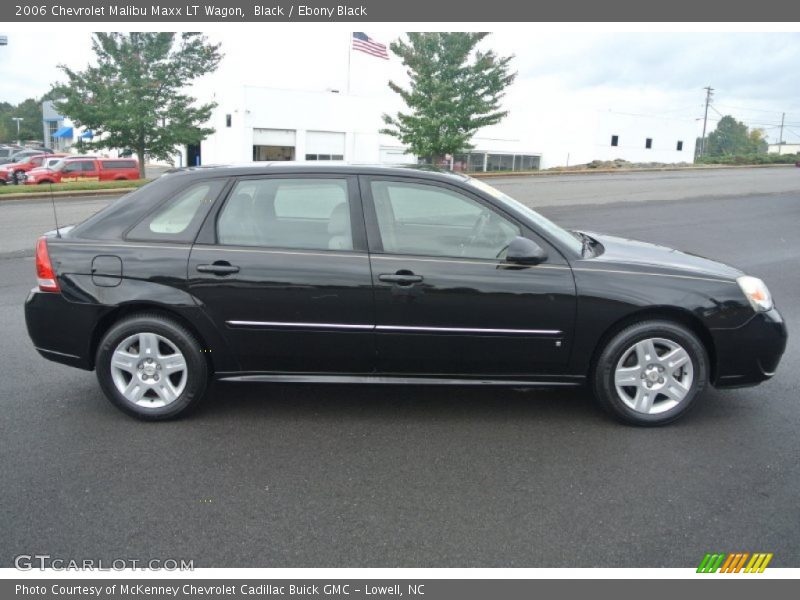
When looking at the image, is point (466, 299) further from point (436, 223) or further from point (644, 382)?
point (644, 382)

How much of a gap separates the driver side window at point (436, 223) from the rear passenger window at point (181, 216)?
1.08 m

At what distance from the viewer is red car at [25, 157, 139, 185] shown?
29906 millimetres

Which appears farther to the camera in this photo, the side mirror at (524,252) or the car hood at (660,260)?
the car hood at (660,260)

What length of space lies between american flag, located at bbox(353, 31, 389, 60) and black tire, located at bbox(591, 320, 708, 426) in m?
34.1

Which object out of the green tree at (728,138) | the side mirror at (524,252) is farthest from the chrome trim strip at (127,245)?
the green tree at (728,138)

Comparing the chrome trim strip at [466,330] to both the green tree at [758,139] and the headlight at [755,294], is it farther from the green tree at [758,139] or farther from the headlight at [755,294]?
the green tree at [758,139]

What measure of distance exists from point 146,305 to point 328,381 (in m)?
1.25

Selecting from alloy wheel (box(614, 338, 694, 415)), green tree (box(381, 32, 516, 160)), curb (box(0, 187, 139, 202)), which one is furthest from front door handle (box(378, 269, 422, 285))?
green tree (box(381, 32, 516, 160))

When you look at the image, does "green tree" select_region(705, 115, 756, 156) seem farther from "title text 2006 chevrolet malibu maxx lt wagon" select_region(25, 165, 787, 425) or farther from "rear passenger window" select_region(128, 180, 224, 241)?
"rear passenger window" select_region(128, 180, 224, 241)

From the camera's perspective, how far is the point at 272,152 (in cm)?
4356

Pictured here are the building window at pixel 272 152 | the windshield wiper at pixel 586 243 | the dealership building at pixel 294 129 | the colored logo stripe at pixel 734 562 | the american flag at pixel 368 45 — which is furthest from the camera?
the building window at pixel 272 152

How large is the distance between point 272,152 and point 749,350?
41.6m

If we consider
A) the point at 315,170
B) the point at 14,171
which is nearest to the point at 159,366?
the point at 315,170

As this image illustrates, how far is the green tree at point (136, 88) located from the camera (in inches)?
1137
